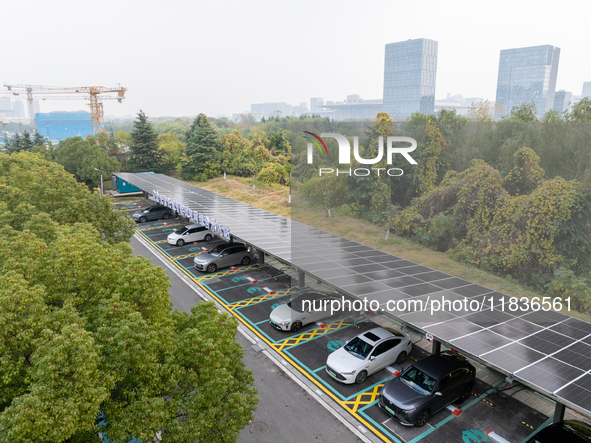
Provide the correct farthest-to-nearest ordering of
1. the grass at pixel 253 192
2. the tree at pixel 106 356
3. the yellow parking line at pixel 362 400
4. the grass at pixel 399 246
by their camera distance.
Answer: the grass at pixel 253 192
the grass at pixel 399 246
the yellow parking line at pixel 362 400
the tree at pixel 106 356

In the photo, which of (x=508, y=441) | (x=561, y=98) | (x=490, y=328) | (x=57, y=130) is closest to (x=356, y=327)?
(x=490, y=328)

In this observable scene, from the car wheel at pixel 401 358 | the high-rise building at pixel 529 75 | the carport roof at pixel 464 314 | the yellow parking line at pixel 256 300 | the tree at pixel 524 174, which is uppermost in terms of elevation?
the high-rise building at pixel 529 75

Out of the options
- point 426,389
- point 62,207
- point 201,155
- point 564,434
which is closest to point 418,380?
point 426,389

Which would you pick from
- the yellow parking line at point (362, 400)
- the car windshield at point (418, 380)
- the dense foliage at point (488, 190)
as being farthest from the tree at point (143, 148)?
the car windshield at point (418, 380)

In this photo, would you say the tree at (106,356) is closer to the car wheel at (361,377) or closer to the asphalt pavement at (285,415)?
the asphalt pavement at (285,415)

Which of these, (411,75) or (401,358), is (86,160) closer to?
(401,358)

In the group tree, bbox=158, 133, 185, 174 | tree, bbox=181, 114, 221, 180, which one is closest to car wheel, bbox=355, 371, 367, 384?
tree, bbox=181, 114, 221, 180

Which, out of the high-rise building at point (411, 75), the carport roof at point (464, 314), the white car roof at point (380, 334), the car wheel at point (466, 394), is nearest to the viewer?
the carport roof at point (464, 314)
